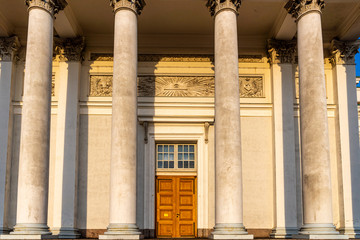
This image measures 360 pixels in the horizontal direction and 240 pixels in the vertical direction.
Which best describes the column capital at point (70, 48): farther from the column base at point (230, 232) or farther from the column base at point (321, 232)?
the column base at point (321, 232)

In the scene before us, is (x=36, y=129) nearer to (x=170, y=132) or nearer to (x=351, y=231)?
(x=170, y=132)

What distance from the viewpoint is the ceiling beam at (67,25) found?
60.7 ft

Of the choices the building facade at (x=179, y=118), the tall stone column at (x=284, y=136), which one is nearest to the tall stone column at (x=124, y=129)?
the building facade at (x=179, y=118)

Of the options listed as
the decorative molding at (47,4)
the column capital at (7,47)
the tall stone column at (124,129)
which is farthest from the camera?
the column capital at (7,47)

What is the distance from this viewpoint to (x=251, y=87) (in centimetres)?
2066

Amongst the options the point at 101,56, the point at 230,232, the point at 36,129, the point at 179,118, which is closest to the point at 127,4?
the point at 36,129

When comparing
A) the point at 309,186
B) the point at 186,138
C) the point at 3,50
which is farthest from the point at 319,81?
the point at 3,50

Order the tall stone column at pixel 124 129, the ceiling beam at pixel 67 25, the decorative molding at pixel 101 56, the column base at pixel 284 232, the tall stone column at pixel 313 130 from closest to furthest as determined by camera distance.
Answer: the tall stone column at pixel 124 129
the tall stone column at pixel 313 130
the ceiling beam at pixel 67 25
the column base at pixel 284 232
the decorative molding at pixel 101 56

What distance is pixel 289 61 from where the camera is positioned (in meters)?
20.5

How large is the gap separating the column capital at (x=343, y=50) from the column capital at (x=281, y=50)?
1.59m

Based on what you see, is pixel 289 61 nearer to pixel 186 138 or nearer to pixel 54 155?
pixel 186 138

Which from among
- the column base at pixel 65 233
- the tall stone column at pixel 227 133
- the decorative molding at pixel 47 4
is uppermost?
the decorative molding at pixel 47 4

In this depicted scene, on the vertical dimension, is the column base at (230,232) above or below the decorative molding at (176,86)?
below

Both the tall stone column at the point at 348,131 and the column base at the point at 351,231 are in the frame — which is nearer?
the column base at the point at 351,231
